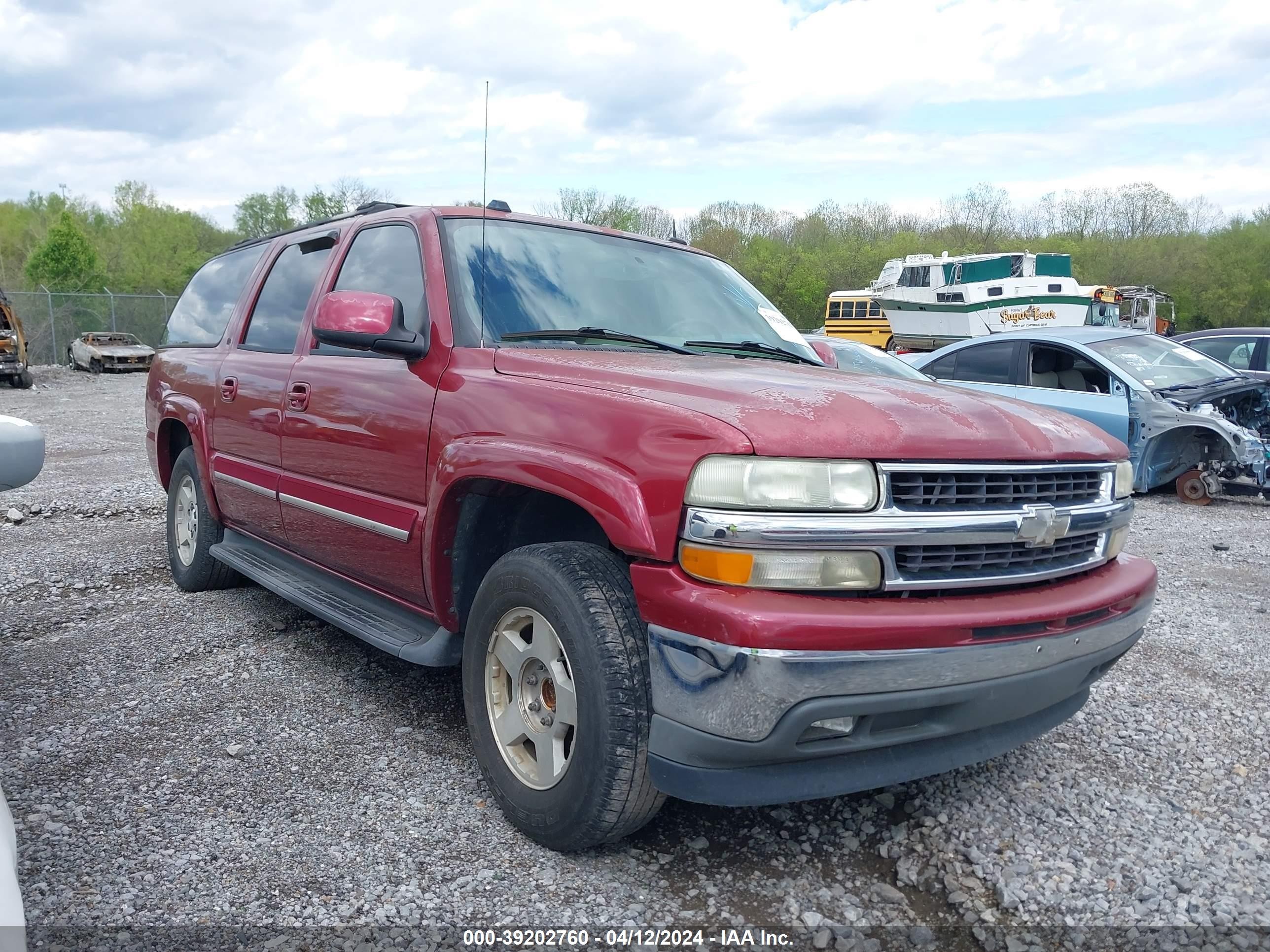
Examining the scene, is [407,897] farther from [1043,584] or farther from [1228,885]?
[1228,885]

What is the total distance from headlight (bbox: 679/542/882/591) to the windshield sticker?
1.68 m

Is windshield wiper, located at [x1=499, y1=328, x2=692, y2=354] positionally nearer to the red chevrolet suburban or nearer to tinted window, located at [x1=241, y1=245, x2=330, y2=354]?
the red chevrolet suburban

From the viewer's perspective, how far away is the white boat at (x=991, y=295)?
81.1ft

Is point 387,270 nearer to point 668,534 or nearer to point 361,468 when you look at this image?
point 361,468

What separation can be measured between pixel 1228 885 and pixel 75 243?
47.8 metres

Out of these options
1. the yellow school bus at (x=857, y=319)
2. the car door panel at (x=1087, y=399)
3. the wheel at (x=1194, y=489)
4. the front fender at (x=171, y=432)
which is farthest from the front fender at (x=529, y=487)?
the yellow school bus at (x=857, y=319)

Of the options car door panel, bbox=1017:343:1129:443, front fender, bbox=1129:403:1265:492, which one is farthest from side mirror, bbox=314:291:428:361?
front fender, bbox=1129:403:1265:492

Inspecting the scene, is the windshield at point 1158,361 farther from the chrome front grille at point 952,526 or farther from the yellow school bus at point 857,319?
the yellow school bus at point 857,319

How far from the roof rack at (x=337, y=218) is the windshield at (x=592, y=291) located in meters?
0.57

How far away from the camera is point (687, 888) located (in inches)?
93.7

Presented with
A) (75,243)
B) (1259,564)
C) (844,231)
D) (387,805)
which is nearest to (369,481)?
(387,805)

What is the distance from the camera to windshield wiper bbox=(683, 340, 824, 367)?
3.30 metres

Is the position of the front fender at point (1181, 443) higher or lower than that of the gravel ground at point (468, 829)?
higher

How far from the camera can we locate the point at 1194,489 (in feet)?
27.1
